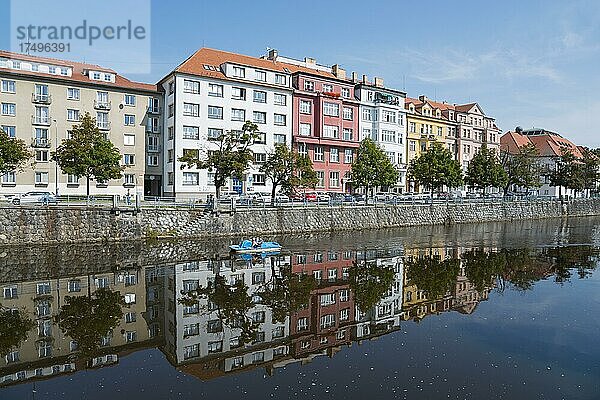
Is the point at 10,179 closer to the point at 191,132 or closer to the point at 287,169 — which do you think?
the point at 191,132

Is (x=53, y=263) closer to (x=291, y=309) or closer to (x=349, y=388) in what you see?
(x=291, y=309)

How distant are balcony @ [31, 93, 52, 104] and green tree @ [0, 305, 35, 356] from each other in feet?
121

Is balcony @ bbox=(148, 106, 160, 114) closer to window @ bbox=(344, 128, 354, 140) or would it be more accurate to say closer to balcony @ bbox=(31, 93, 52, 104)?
balcony @ bbox=(31, 93, 52, 104)

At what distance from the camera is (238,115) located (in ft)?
190

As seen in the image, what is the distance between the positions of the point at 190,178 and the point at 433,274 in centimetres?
3361

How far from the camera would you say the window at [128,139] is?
56.2 m

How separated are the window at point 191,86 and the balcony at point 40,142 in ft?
48.2

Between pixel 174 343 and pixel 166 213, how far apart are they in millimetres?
23939

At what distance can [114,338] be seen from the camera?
647 inches

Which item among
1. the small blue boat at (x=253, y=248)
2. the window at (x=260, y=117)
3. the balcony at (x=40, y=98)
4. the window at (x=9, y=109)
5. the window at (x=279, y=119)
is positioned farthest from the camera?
the window at (x=279, y=119)

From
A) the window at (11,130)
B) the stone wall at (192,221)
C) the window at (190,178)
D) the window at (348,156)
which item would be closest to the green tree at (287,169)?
the stone wall at (192,221)

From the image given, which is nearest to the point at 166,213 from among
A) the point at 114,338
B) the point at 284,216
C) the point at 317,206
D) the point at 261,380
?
the point at 284,216

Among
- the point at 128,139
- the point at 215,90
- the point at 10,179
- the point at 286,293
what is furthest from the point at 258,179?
the point at 286,293

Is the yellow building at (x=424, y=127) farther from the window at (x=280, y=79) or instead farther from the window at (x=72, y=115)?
the window at (x=72, y=115)
